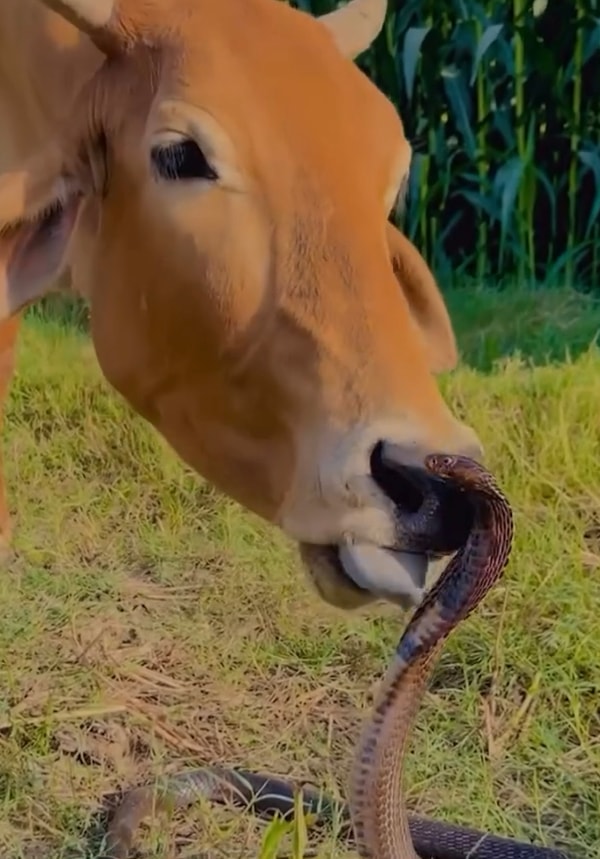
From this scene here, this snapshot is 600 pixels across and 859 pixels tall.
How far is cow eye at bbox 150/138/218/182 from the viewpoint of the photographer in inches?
81.7

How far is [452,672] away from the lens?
324 centimetres

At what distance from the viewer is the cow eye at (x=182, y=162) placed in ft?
6.81

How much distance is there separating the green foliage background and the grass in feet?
5.60

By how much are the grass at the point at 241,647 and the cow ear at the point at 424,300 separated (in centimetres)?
48

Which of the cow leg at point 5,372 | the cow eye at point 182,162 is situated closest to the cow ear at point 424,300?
the cow eye at point 182,162

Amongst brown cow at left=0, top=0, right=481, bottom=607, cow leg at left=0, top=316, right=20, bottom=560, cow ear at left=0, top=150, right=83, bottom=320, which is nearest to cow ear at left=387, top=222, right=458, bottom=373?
brown cow at left=0, top=0, right=481, bottom=607

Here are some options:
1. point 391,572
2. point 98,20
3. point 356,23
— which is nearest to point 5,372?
point 356,23

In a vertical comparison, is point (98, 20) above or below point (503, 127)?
above

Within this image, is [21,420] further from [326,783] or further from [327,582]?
[327,582]

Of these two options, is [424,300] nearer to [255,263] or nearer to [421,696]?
[255,263]

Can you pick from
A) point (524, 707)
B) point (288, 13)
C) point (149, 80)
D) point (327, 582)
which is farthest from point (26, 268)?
point (524, 707)

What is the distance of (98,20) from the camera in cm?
227

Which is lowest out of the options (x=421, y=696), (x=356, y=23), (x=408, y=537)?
(x=421, y=696)

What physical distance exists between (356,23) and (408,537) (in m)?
1.13
